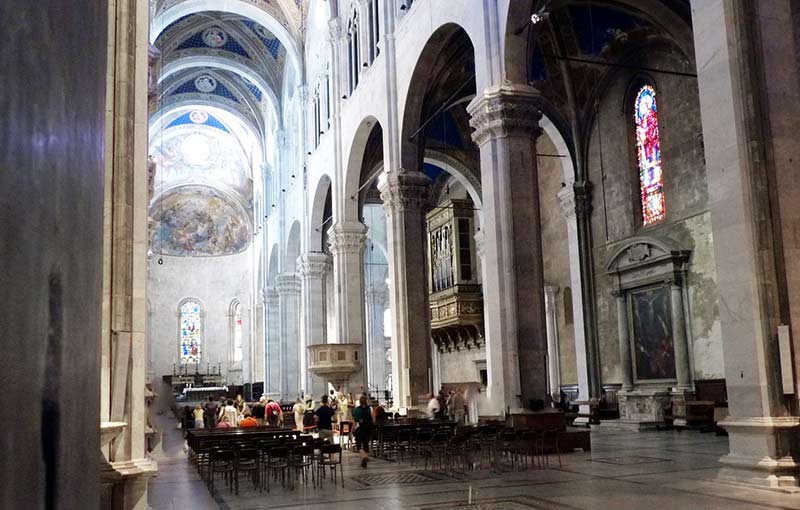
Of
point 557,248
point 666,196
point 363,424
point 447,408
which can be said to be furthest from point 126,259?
point 557,248

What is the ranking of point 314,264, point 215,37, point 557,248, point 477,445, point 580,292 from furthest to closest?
point 215,37 < point 314,264 < point 557,248 < point 580,292 < point 477,445

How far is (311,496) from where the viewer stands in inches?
376

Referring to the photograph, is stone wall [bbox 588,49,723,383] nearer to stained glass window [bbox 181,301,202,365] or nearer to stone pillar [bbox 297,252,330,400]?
stone pillar [bbox 297,252,330,400]

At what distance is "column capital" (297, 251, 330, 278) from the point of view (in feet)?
96.1

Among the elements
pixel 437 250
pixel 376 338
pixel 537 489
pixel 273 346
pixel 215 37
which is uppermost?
pixel 215 37

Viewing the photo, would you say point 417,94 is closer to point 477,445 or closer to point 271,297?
point 477,445

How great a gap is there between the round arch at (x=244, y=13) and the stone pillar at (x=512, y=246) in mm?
19158

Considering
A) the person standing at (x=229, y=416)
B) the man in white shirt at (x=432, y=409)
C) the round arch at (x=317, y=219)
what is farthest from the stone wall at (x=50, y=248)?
the round arch at (x=317, y=219)

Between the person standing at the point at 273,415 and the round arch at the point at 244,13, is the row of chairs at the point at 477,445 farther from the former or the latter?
the round arch at the point at 244,13

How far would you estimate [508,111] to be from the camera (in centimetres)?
1376

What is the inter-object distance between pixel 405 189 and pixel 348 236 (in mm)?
5152

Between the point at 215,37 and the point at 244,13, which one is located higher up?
the point at 215,37

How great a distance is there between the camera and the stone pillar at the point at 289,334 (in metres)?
35.3

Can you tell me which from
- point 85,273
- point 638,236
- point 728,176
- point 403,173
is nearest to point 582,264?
point 638,236
